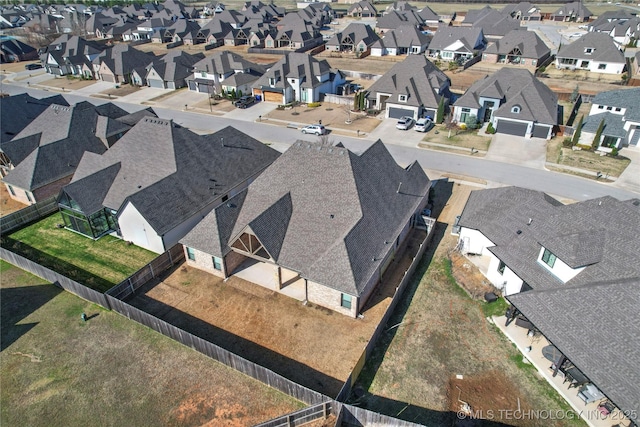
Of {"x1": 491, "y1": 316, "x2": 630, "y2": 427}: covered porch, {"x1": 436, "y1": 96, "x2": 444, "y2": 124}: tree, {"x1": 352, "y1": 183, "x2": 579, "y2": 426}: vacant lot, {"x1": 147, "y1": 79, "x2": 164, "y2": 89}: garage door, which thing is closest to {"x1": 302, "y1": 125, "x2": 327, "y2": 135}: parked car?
{"x1": 436, "y1": 96, "x2": 444, "y2": 124}: tree

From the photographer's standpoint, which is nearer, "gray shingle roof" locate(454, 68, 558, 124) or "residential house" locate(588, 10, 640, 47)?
"gray shingle roof" locate(454, 68, 558, 124)

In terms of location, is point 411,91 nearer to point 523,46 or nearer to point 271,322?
point 271,322

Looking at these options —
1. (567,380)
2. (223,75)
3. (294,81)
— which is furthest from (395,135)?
(567,380)

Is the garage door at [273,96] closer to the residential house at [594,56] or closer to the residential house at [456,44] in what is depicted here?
the residential house at [456,44]

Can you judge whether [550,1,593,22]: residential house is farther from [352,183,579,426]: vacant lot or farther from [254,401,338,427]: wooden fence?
[254,401,338,427]: wooden fence

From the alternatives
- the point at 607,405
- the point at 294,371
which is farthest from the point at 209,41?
the point at 607,405

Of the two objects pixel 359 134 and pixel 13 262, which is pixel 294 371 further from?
pixel 359 134
